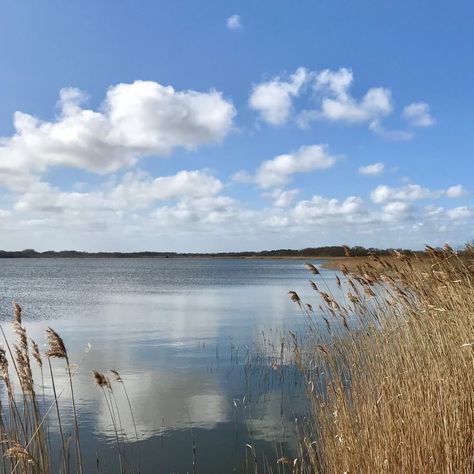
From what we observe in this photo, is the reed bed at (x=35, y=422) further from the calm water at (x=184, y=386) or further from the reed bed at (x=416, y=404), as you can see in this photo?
the reed bed at (x=416, y=404)

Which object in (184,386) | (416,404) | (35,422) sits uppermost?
(416,404)

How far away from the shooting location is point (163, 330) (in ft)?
59.6

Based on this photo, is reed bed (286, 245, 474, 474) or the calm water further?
the calm water

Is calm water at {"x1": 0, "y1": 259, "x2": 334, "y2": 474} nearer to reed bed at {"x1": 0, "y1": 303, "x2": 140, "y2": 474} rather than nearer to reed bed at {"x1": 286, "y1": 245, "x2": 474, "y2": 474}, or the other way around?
reed bed at {"x1": 0, "y1": 303, "x2": 140, "y2": 474}

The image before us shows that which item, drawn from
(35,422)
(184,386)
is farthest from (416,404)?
(184,386)

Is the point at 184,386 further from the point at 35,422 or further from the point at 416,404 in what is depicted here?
the point at 416,404

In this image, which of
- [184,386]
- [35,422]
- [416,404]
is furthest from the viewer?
[184,386]

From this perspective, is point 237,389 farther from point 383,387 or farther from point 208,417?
point 383,387

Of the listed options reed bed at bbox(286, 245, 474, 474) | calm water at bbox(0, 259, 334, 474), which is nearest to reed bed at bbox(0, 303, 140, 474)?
calm water at bbox(0, 259, 334, 474)

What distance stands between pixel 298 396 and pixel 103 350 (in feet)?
21.9

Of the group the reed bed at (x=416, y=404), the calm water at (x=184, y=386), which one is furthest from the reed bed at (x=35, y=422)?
the reed bed at (x=416, y=404)

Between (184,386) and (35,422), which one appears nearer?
(35,422)

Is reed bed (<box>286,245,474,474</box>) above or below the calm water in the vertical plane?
above

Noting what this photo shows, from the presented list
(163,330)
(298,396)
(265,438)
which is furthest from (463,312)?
(163,330)
